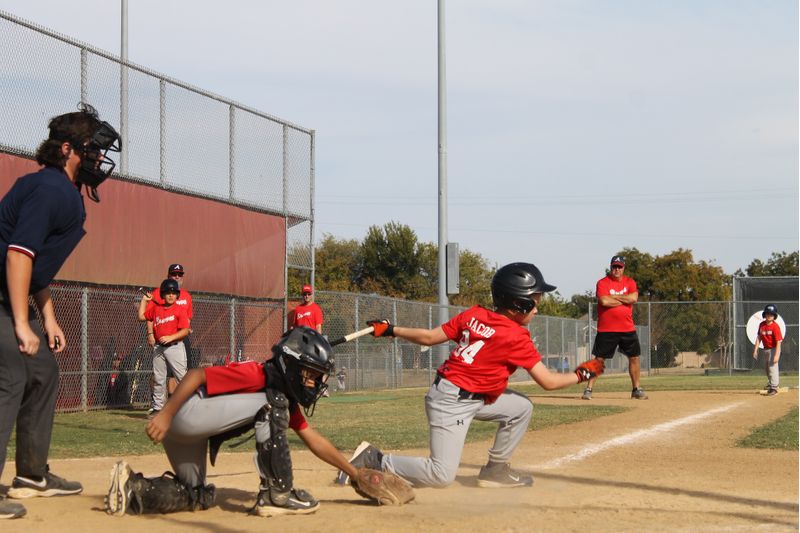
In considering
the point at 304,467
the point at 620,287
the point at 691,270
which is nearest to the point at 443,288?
the point at 620,287

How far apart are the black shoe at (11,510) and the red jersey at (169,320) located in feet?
26.3

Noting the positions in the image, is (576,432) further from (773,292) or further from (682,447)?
(773,292)

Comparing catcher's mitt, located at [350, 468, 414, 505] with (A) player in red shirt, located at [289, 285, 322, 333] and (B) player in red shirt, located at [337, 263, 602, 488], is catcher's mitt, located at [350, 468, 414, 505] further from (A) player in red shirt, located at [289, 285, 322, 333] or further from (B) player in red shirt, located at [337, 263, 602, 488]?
(A) player in red shirt, located at [289, 285, 322, 333]

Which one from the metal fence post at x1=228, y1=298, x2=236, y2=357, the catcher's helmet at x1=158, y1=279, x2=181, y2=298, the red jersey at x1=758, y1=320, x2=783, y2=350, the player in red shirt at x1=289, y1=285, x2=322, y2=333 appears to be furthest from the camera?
the red jersey at x1=758, y1=320, x2=783, y2=350

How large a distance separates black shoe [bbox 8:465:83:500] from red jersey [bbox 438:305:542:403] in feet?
7.74

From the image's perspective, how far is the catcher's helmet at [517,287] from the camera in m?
6.38

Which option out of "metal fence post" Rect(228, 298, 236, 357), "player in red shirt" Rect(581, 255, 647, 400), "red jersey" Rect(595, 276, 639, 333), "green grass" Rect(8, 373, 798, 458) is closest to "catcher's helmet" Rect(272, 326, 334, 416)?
"green grass" Rect(8, 373, 798, 458)

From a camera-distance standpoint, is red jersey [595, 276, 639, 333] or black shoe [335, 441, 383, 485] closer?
black shoe [335, 441, 383, 485]

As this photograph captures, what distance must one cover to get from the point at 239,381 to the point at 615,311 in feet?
32.1

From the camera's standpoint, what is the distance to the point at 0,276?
5.46m

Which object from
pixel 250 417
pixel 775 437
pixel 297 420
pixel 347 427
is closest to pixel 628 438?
pixel 775 437

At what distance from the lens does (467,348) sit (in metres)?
6.39

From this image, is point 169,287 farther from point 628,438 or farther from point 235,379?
point 235,379

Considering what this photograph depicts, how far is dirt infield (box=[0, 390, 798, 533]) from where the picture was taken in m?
5.20
